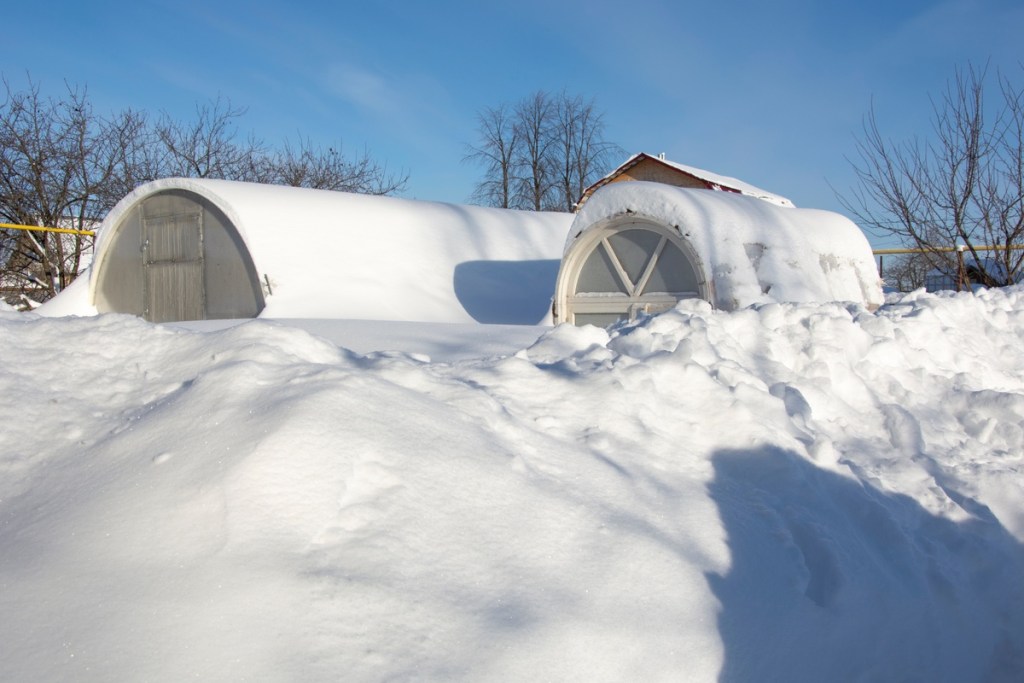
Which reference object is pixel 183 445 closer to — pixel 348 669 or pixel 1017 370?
pixel 348 669

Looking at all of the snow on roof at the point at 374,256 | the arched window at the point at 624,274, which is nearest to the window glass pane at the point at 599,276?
the arched window at the point at 624,274

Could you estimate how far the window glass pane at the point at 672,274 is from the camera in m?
8.99

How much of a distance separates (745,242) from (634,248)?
4.21 ft

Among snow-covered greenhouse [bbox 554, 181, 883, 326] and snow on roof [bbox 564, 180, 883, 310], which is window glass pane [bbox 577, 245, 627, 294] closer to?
snow-covered greenhouse [bbox 554, 181, 883, 326]

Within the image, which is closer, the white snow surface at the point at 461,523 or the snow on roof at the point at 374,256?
the white snow surface at the point at 461,523

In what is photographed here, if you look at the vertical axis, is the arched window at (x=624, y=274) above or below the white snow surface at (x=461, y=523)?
above

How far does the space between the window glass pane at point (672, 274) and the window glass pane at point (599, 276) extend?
427 millimetres

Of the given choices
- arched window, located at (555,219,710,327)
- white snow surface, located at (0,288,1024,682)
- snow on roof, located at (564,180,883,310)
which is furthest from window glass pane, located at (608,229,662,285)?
white snow surface, located at (0,288,1024,682)

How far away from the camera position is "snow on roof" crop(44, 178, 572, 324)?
10.7 m

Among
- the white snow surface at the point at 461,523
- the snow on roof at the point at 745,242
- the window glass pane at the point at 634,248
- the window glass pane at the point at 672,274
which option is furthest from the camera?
the window glass pane at the point at 634,248

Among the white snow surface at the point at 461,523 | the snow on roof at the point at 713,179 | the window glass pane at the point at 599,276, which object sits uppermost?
the snow on roof at the point at 713,179

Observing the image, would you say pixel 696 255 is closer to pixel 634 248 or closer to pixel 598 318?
pixel 634 248

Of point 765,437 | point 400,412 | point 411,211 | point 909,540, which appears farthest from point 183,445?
point 411,211

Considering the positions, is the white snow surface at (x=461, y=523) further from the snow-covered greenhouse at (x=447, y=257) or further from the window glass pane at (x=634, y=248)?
the window glass pane at (x=634, y=248)
